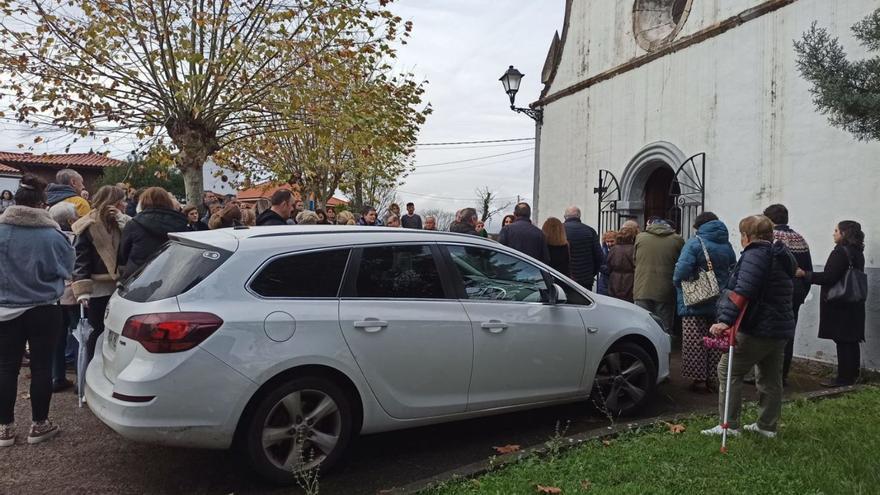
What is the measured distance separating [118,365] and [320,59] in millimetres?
7479

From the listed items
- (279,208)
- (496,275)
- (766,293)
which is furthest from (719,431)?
(279,208)

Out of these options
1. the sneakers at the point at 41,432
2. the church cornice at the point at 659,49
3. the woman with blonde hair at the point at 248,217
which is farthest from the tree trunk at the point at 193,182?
the church cornice at the point at 659,49

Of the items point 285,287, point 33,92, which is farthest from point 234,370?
point 33,92

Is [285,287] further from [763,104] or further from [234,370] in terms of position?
[763,104]

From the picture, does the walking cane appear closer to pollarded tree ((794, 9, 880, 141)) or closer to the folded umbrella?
pollarded tree ((794, 9, 880, 141))

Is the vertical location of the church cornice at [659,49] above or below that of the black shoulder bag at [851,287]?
above

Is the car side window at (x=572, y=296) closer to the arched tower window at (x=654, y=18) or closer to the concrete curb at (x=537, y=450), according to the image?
the concrete curb at (x=537, y=450)

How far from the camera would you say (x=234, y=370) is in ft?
11.3

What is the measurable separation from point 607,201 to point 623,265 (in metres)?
4.58

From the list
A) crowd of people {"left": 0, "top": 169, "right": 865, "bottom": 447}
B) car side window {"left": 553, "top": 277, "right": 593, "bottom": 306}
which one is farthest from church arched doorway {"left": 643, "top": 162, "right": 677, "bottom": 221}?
car side window {"left": 553, "top": 277, "right": 593, "bottom": 306}

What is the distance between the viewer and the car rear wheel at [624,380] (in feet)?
16.7

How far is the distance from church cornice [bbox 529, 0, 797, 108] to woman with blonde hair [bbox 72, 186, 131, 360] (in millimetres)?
8558

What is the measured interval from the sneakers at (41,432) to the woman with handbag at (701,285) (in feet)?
18.2

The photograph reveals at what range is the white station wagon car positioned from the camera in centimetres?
343
